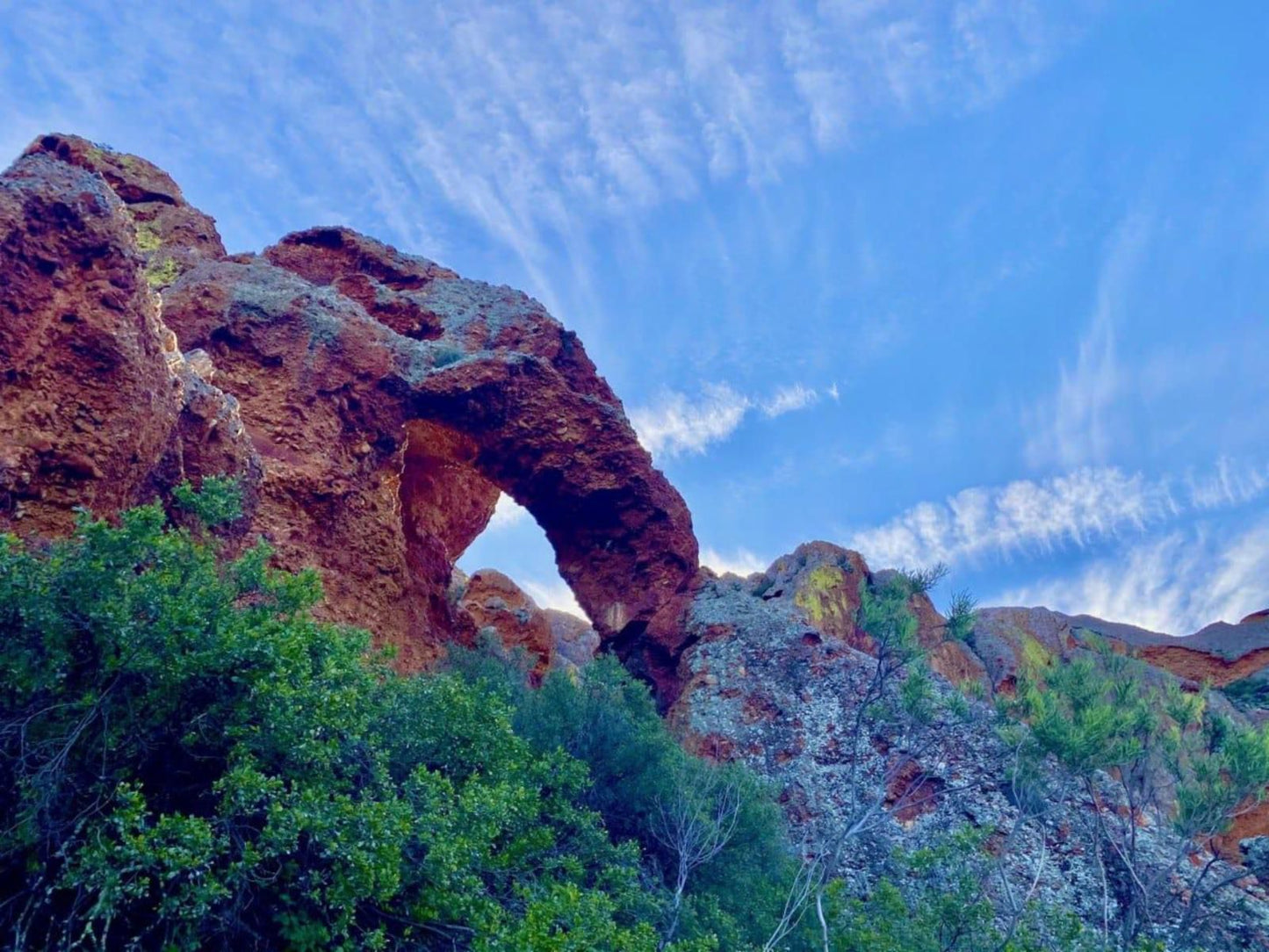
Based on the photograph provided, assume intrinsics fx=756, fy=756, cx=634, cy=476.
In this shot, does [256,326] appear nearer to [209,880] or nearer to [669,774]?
[669,774]

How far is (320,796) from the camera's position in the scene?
223 inches

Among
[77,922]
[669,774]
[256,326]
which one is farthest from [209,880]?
[256,326]

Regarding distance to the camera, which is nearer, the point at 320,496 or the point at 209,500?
the point at 209,500

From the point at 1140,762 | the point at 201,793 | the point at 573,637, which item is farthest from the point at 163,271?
the point at 573,637

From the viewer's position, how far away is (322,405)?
56.2ft

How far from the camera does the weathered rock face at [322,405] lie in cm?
977

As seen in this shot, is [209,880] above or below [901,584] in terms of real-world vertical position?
below

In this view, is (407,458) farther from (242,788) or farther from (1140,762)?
(1140,762)

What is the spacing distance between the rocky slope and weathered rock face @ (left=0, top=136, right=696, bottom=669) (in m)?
0.05

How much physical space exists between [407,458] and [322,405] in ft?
17.3

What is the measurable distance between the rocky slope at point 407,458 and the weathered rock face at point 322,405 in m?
0.05

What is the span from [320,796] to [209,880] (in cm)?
94

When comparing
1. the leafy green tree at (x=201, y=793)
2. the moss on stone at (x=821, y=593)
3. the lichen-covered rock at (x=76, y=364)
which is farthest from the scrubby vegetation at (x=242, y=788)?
the moss on stone at (x=821, y=593)

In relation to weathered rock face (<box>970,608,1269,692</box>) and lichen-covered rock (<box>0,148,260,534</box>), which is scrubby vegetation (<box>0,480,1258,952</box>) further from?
weathered rock face (<box>970,608,1269,692</box>)
